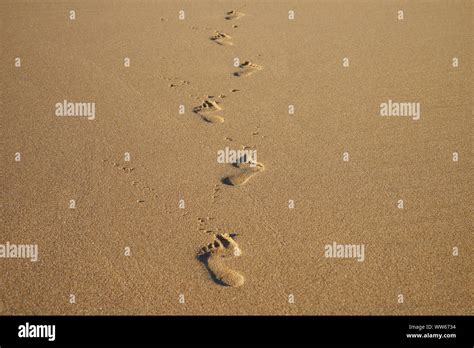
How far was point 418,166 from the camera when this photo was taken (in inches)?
123

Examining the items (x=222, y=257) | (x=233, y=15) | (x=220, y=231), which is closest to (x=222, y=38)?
(x=233, y=15)

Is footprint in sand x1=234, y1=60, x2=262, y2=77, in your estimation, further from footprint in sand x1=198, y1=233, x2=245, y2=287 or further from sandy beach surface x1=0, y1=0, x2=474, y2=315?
footprint in sand x1=198, y1=233, x2=245, y2=287

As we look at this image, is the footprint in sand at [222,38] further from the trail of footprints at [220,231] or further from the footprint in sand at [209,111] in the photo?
the footprint in sand at [209,111]

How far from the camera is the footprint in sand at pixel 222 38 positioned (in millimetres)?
5087

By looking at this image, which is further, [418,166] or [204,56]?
[204,56]

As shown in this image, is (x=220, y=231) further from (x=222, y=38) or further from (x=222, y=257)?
(x=222, y=38)

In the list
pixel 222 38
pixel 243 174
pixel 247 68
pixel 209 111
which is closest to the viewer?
pixel 243 174

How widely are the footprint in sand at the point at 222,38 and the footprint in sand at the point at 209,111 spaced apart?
1.39 m

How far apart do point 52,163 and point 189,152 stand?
2.81 ft

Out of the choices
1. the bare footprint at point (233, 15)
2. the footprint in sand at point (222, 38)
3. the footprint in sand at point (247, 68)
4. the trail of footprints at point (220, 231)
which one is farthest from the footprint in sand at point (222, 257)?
the bare footprint at point (233, 15)

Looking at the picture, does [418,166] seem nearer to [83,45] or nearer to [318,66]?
[318,66]

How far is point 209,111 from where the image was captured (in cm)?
377

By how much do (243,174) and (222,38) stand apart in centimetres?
264
